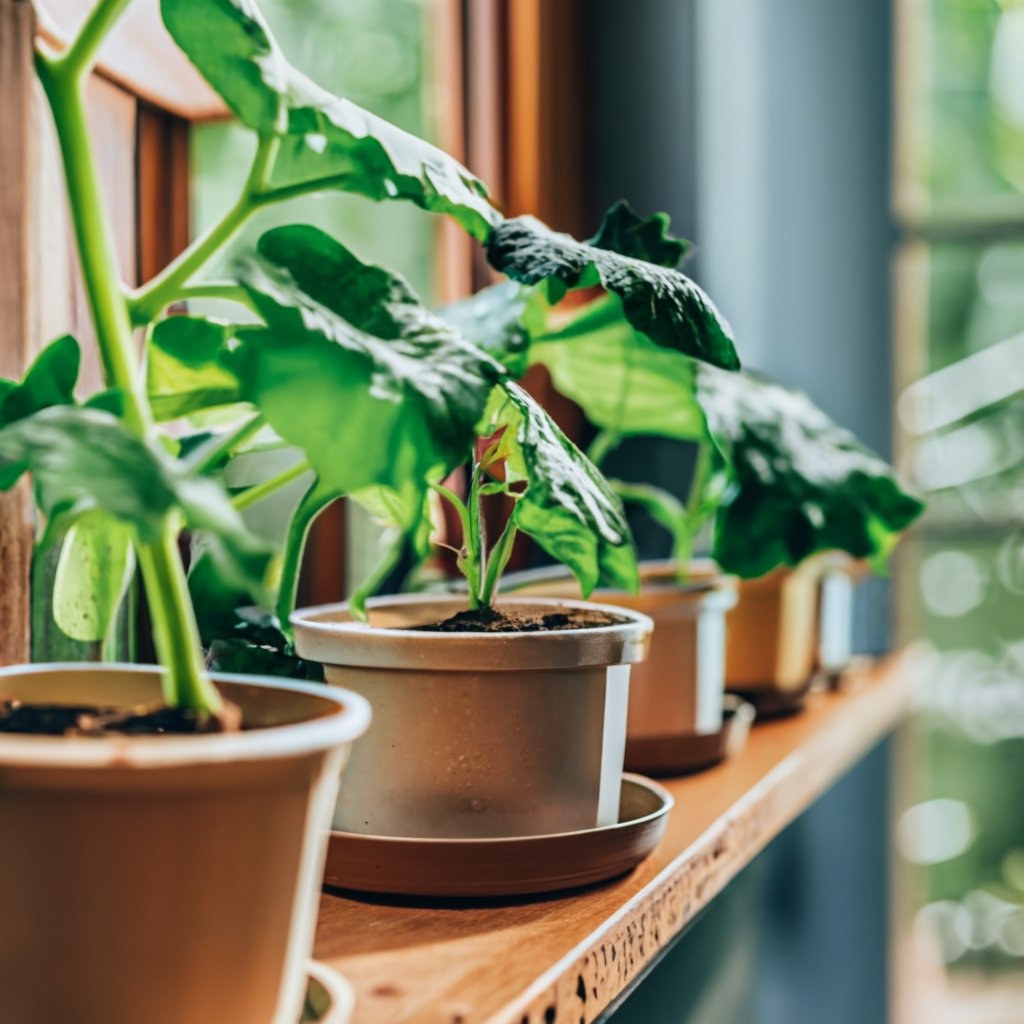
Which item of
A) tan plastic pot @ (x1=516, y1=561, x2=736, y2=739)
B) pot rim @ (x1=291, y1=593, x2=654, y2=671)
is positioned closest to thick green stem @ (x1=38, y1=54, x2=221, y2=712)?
pot rim @ (x1=291, y1=593, x2=654, y2=671)

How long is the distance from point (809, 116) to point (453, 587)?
5.23 ft

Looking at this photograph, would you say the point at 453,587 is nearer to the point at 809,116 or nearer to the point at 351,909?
the point at 351,909

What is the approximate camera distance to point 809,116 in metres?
2.23

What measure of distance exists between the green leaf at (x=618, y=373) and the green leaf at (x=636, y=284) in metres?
0.28

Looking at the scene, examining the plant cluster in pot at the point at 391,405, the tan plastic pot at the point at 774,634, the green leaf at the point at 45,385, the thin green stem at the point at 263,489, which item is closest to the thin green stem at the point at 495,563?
the plant cluster in pot at the point at 391,405

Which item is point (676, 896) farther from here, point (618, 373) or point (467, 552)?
point (618, 373)

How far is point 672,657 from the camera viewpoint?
37.0 inches

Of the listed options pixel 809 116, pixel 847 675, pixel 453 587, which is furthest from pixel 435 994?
pixel 809 116

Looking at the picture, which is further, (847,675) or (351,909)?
(847,675)

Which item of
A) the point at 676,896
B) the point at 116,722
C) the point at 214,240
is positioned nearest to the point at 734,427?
the point at 676,896

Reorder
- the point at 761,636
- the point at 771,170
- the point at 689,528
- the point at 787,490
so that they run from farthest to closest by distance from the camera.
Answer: the point at 771,170
the point at 761,636
the point at 689,528
the point at 787,490

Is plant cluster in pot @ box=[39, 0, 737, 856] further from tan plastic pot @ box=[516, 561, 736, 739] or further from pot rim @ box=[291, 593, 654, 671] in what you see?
tan plastic pot @ box=[516, 561, 736, 739]

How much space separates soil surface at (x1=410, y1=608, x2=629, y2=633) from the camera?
625 mm

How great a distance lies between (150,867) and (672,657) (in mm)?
626
